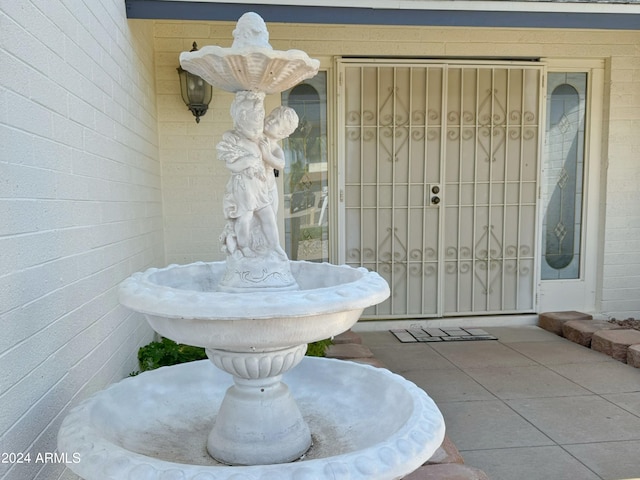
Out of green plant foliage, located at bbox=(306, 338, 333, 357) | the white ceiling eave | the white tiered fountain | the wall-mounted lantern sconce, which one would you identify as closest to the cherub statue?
the white tiered fountain

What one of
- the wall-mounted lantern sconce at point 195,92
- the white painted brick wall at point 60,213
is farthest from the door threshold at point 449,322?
the wall-mounted lantern sconce at point 195,92

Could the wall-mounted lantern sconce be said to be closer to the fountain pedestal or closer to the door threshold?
the door threshold

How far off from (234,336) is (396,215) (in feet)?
11.9

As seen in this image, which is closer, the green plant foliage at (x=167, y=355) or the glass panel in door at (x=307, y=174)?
the green plant foliage at (x=167, y=355)

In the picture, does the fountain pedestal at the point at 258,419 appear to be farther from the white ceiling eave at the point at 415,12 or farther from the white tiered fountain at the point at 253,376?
the white ceiling eave at the point at 415,12

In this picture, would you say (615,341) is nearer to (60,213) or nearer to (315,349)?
(315,349)

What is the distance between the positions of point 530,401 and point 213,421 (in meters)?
2.21

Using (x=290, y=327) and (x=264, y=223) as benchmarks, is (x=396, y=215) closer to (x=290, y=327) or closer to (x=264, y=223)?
(x=264, y=223)

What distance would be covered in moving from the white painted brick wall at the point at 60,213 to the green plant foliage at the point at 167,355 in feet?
0.22

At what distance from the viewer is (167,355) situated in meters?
3.14

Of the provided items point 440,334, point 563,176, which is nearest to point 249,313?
point 440,334

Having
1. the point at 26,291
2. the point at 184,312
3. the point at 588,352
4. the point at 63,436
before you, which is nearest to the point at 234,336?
the point at 184,312

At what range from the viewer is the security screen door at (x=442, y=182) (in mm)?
4629

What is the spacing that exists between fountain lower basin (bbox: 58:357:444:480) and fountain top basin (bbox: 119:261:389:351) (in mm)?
326
